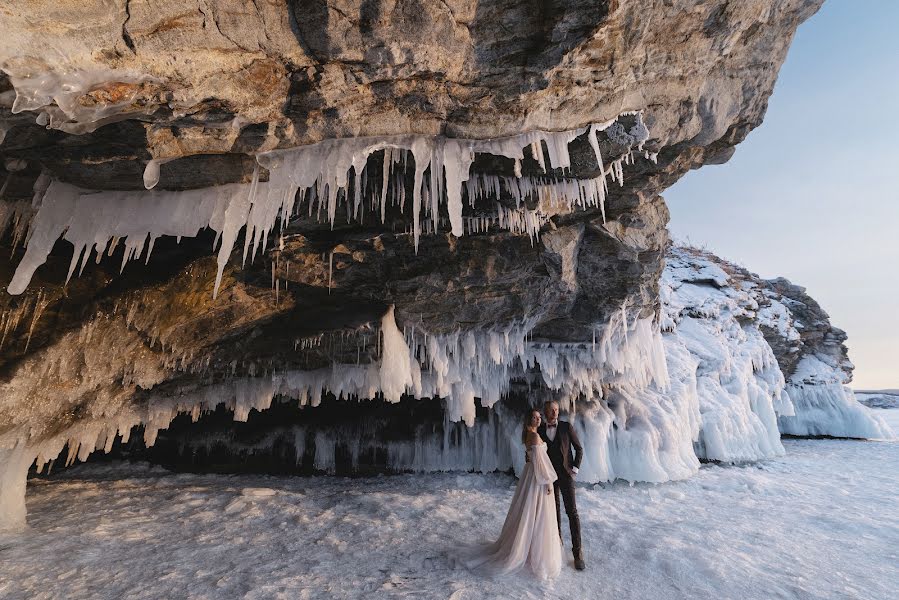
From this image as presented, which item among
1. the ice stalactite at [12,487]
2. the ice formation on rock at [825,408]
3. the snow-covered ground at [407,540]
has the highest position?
the ice formation on rock at [825,408]

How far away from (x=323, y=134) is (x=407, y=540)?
17.7 ft

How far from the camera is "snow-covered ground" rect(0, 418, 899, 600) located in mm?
4613

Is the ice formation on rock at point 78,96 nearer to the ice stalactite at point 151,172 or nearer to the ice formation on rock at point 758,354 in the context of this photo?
the ice stalactite at point 151,172

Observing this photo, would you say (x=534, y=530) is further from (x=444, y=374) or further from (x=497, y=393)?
(x=497, y=393)

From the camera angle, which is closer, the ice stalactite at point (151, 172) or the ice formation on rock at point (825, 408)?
the ice stalactite at point (151, 172)

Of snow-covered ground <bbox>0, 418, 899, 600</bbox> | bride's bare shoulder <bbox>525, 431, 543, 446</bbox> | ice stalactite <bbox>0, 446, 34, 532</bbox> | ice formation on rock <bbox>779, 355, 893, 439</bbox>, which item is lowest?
snow-covered ground <bbox>0, 418, 899, 600</bbox>

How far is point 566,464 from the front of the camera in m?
5.16

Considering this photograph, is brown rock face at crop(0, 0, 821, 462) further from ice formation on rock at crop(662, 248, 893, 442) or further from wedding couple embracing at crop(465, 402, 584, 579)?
ice formation on rock at crop(662, 248, 893, 442)

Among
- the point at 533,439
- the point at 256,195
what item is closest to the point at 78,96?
the point at 256,195

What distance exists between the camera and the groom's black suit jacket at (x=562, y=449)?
515cm

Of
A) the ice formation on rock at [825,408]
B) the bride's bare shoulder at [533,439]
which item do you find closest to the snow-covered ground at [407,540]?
the bride's bare shoulder at [533,439]

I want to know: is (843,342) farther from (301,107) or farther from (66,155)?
(66,155)

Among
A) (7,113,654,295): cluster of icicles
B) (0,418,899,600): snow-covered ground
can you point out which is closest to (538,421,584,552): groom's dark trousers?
(0,418,899,600): snow-covered ground

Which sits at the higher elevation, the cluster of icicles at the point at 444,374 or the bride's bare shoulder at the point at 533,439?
the cluster of icicles at the point at 444,374
